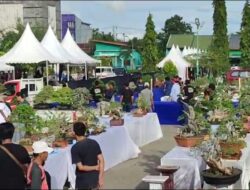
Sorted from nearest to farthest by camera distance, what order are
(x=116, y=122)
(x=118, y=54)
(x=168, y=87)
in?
(x=116, y=122) → (x=168, y=87) → (x=118, y=54)

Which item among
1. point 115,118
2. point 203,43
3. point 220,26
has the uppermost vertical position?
point 220,26

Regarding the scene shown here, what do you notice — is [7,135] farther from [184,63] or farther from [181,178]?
[184,63]

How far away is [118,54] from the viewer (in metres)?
72.8

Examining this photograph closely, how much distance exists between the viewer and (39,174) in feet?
20.1

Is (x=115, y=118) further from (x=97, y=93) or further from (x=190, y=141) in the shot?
(x=97, y=93)

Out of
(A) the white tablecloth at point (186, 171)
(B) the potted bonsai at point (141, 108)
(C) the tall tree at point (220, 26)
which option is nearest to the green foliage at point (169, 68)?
(B) the potted bonsai at point (141, 108)

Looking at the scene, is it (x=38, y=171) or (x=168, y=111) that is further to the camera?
(x=168, y=111)

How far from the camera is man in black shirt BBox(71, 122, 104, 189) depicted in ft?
23.0

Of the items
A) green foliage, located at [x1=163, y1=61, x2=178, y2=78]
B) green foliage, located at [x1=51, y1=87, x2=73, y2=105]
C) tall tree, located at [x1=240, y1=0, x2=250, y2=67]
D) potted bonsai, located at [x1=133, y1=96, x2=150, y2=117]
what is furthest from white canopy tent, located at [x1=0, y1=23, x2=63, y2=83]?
tall tree, located at [x1=240, y1=0, x2=250, y2=67]

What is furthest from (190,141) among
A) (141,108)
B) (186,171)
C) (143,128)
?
(141,108)

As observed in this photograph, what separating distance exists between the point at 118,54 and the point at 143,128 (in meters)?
58.3

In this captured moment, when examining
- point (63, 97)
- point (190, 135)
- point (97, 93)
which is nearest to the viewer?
point (190, 135)

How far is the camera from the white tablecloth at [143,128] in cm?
1414

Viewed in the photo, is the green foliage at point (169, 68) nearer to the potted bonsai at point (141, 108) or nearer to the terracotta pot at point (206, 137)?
the potted bonsai at point (141, 108)
